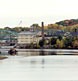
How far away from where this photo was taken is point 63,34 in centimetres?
19112

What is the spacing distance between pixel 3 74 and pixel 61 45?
115625mm

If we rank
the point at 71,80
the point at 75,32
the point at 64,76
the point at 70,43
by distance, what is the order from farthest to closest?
the point at 75,32, the point at 70,43, the point at 64,76, the point at 71,80

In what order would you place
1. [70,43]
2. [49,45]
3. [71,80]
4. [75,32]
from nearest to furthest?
[71,80] < [70,43] < [49,45] < [75,32]

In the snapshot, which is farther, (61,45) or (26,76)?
(61,45)

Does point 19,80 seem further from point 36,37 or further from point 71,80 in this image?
point 36,37

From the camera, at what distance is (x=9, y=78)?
3456cm

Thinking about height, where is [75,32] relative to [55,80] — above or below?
above

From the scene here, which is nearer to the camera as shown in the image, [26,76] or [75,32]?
[26,76]

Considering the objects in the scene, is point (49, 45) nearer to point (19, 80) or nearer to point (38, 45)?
point (38, 45)

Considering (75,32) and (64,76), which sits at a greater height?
(75,32)

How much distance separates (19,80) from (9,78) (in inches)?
76.6

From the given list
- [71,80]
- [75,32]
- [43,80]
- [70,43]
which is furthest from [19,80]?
[75,32]

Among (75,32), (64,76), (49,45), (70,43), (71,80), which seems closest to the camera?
(71,80)

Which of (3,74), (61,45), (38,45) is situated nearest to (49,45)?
(38,45)
